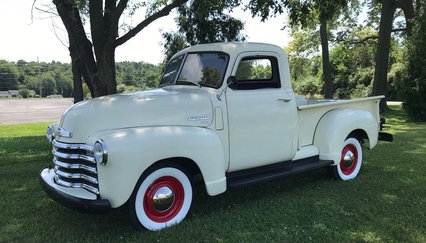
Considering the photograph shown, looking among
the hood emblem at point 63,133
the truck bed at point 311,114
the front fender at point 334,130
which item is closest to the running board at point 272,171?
the front fender at point 334,130

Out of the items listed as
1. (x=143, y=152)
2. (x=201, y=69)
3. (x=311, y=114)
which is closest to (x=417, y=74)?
(x=311, y=114)

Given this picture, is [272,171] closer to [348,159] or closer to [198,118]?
[198,118]

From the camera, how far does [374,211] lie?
15.2 ft

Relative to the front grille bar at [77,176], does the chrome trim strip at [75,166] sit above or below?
above

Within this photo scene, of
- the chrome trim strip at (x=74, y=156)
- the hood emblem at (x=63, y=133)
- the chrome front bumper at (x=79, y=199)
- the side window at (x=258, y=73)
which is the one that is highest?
the side window at (x=258, y=73)

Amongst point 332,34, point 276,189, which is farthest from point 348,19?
A: point 276,189

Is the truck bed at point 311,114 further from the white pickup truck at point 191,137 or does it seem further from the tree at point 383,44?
the tree at point 383,44

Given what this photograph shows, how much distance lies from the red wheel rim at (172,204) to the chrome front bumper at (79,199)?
0.49 meters

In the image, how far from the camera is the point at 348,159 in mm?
6246

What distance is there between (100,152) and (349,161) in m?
4.15

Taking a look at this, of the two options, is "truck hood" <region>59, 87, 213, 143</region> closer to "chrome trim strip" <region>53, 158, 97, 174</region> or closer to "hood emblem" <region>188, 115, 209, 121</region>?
"hood emblem" <region>188, 115, 209, 121</region>

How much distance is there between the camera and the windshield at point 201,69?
4.94 metres

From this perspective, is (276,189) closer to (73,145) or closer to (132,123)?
(132,123)

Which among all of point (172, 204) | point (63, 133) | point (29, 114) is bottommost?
point (29, 114)
